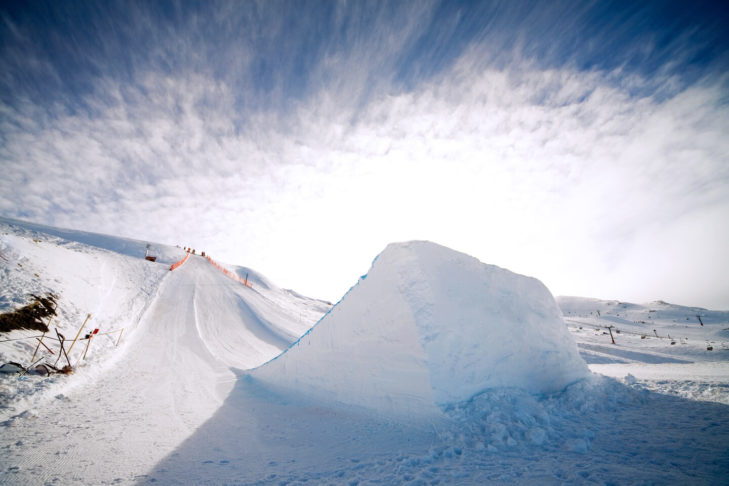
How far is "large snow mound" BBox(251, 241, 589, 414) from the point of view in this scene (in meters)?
5.32

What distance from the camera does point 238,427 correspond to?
566cm

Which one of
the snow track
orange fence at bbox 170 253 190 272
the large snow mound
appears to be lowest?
the snow track

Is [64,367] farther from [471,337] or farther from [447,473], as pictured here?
[471,337]

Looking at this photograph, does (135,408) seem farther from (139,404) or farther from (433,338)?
(433,338)

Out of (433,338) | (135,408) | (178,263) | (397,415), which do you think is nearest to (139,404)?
(135,408)

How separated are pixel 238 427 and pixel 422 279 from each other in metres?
5.08

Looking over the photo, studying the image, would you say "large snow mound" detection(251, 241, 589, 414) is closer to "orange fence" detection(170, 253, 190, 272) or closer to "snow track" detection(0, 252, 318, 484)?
"snow track" detection(0, 252, 318, 484)

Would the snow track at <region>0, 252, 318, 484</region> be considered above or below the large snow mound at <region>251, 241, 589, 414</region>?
below

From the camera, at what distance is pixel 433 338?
5422 millimetres

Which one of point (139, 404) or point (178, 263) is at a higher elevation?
point (178, 263)

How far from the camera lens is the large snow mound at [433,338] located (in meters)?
5.32

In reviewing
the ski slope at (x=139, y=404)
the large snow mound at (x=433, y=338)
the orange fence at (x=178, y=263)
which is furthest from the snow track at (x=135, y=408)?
the orange fence at (x=178, y=263)

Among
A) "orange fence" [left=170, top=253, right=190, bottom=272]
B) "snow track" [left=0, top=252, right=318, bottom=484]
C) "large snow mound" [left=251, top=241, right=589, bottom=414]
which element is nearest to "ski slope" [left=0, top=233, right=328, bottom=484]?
"snow track" [left=0, top=252, right=318, bottom=484]

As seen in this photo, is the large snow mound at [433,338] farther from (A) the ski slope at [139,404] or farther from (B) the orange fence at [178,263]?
(B) the orange fence at [178,263]
